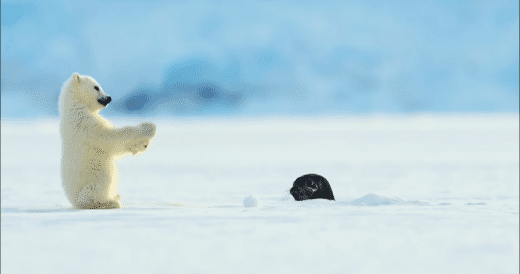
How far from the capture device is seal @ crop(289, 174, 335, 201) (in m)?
4.79

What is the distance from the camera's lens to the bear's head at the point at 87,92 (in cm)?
411

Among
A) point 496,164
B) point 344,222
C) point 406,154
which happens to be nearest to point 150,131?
point 344,222

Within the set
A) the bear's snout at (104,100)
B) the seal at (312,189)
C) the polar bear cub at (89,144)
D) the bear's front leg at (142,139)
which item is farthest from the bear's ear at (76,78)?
the seal at (312,189)

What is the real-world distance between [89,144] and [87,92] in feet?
1.40

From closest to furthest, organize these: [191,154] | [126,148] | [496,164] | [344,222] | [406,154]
→ 1. [344,222]
2. [126,148]
3. [496,164]
4. [406,154]
5. [191,154]

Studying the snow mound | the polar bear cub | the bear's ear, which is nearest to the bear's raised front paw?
the polar bear cub

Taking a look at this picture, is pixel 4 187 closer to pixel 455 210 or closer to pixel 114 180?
pixel 114 180

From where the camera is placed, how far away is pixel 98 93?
13.6ft

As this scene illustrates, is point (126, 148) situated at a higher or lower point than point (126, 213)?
higher

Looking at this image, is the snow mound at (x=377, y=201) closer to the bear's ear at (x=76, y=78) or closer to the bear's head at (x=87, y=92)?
Result: the bear's head at (x=87, y=92)

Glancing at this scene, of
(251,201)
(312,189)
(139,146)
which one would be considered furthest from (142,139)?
(312,189)

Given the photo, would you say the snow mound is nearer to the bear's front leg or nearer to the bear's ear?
the bear's front leg

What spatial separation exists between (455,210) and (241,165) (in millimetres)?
4453

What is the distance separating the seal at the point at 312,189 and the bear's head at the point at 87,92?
186cm
